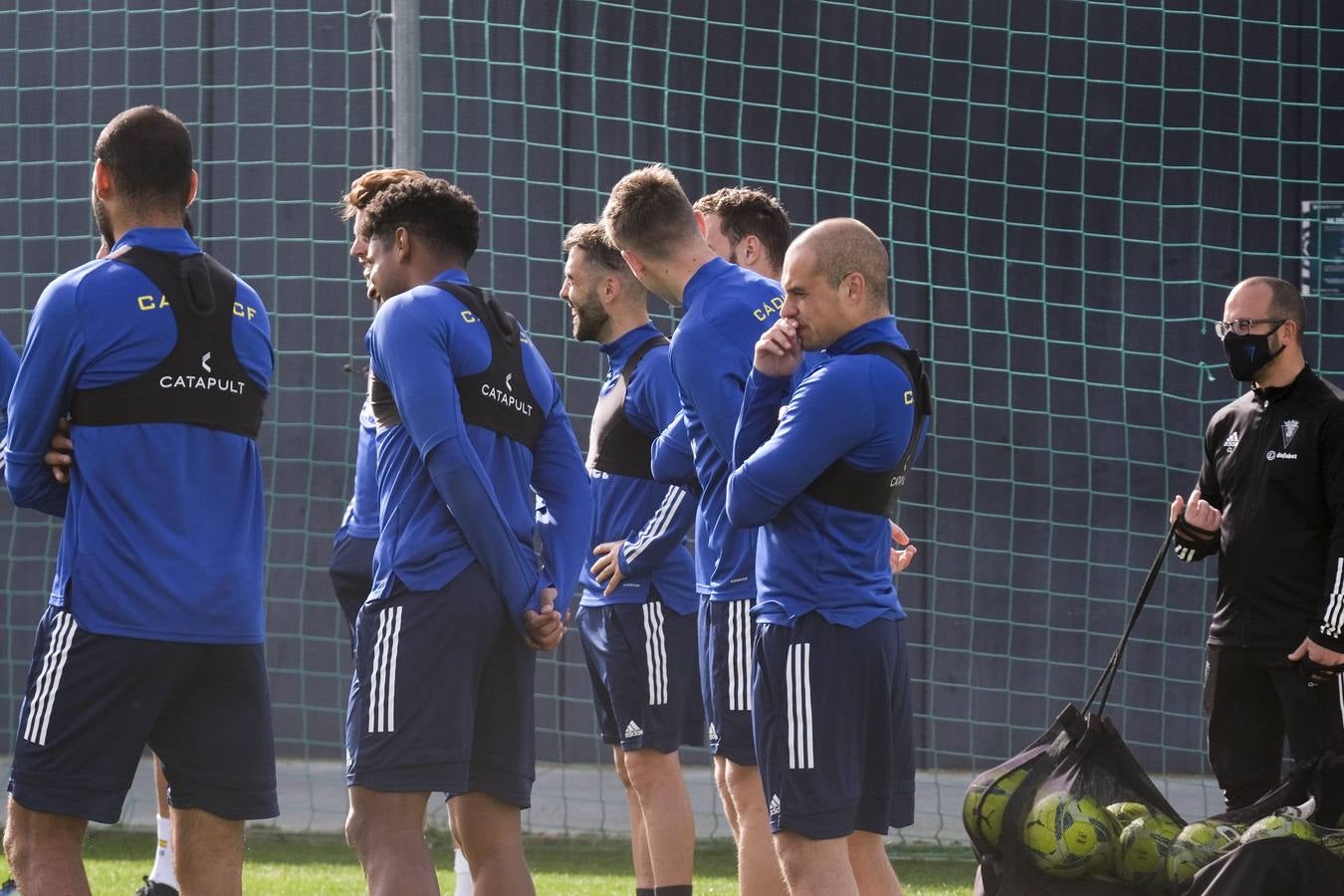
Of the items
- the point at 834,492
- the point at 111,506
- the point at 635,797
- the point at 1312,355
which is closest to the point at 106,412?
the point at 111,506

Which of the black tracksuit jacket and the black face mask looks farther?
the black face mask

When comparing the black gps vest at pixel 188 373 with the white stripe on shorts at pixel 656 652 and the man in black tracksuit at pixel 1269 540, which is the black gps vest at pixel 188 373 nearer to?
the white stripe on shorts at pixel 656 652

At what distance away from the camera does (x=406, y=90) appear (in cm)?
629

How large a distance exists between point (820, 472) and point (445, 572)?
0.81 meters

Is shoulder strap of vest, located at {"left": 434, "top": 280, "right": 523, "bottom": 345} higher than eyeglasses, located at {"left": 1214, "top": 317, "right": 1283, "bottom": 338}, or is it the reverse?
eyeglasses, located at {"left": 1214, "top": 317, "right": 1283, "bottom": 338}

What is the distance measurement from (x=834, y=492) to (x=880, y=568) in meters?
0.22

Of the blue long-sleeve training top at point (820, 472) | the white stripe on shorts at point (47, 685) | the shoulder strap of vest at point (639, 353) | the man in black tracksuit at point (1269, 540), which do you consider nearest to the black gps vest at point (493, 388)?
the blue long-sleeve training top at point (820, 472)

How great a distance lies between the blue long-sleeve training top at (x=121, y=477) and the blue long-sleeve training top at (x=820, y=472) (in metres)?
1.08

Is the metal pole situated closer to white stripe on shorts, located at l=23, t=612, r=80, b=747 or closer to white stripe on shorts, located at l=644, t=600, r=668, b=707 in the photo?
white stripe on shorts, located at l=644, t=600, r=668, b=707

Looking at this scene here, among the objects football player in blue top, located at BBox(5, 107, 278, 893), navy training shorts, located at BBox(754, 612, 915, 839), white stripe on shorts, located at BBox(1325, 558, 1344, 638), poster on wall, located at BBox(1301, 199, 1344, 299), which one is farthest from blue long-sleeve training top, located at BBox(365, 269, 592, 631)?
poster on wall, located at BBox(1301, 199, 1344, 299)

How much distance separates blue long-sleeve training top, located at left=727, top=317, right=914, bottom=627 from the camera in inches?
134

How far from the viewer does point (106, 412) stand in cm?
343

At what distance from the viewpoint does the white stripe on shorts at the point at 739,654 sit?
4.07 m

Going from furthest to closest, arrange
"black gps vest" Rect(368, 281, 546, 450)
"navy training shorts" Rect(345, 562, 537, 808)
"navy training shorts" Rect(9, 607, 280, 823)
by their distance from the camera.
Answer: "black gps vest" Rect(368, 281, 546, 450), "navy training shorts" Rect(345, 562, 537, 808), "navy training shorts" Rect(9, 607, 280, 823)
